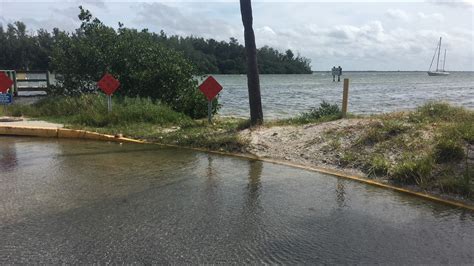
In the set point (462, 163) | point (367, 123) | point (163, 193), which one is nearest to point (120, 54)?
Answer: point (367, 123)

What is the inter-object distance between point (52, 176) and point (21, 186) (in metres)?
0.73

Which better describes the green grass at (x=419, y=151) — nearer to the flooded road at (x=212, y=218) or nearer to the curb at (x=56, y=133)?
the flooded road at (x=212, y=218)

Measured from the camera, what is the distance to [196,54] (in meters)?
78.7

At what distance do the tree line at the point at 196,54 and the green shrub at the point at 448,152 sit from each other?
43.3 ft

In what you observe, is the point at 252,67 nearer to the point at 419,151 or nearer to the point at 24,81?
the point at 419,151

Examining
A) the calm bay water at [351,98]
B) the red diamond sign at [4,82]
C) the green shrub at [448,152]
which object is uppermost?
the red diamond sign at [4,82]

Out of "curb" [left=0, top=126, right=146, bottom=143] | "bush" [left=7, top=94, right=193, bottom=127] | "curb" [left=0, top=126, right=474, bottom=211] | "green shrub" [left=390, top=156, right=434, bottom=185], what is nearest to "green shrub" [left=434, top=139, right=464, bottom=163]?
"green shrub" [left=390, top=156, right=434, bottom=185]

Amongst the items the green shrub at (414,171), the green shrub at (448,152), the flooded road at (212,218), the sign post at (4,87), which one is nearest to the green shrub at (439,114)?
the green shrub at (448,152)

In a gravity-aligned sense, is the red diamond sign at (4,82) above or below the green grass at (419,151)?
above

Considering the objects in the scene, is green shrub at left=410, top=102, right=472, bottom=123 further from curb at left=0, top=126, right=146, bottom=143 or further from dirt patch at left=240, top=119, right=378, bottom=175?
curb at left=0, top=126, right=146, bottom=143

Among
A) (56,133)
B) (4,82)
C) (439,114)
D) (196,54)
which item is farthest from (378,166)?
(196,54)

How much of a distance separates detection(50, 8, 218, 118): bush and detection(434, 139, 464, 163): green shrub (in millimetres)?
10795

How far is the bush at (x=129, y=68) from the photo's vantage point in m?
18.2

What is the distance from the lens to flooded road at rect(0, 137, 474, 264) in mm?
4531
